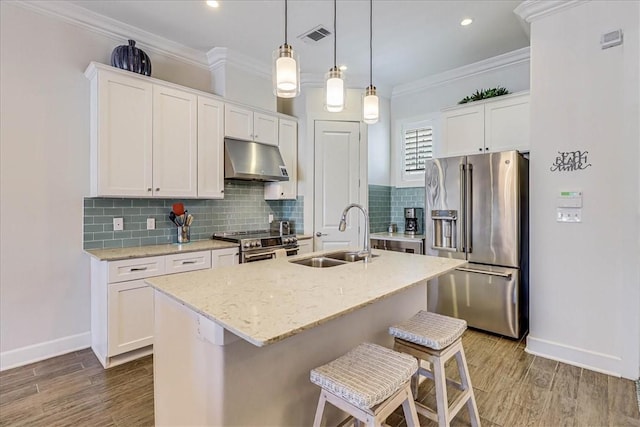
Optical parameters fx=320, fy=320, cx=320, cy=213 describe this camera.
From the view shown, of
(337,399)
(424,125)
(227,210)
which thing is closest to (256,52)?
(227,210)

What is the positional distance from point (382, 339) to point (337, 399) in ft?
2.70

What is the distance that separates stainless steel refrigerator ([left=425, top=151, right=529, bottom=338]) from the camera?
9.89 ft

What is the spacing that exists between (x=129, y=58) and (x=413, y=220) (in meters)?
3.78

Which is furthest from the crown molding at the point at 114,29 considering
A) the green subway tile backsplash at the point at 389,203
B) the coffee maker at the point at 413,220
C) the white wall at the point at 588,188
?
the white wall at the point at 588,188

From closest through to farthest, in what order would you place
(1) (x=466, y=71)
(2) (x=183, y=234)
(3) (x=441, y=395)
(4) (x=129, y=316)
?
(3) (x=441, y=395) < (4) (x=129, y=316) < (2) (x=183, y=234) < (1) (x=466, y=71)

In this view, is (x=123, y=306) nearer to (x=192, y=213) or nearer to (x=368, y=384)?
(x=192, y=213)

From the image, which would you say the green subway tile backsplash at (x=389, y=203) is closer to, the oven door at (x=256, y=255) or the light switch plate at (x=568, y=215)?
the oven door at (x=256, y=255)

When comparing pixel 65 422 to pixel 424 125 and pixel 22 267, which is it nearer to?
pixel 22 267

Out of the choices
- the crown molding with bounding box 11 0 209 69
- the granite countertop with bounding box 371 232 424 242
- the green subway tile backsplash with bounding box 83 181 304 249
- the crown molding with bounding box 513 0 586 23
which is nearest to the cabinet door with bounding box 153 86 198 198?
the green subway tile backsplash with bounding box 83 181 304 249

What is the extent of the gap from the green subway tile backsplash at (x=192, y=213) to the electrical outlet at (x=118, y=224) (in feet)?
0.09

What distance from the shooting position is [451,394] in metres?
2.21

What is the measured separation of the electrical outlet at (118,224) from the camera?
3.04 m

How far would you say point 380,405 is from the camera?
129 centimetres

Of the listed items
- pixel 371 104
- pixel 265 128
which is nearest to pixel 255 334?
pixel 371 104
